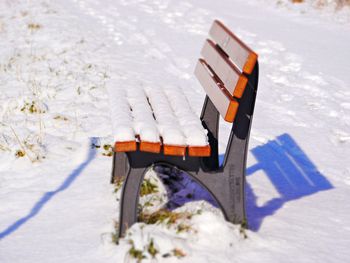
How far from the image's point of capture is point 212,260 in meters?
2.86

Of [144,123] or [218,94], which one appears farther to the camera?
[218,94]

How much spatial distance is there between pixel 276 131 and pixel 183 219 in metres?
2.51

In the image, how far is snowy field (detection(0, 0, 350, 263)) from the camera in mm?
3053

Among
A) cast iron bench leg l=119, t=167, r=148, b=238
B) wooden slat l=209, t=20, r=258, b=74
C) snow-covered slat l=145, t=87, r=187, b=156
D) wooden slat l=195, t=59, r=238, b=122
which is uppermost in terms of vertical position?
wooden slat l=209, t=20, r=258, b=74

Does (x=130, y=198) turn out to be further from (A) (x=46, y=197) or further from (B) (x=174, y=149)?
(A) (x=46, y=197)

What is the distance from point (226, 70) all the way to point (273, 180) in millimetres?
1351

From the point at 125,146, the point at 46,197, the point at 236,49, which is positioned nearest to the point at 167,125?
the point at 125,146

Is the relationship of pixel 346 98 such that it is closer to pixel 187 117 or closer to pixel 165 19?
pixel 187 117

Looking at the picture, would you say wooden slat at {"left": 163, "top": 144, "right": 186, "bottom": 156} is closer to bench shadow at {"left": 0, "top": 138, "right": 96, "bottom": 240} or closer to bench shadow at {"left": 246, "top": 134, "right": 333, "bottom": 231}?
bench shadow at {"left": 246, "top": 134, "right": 333, "bottom": 231}

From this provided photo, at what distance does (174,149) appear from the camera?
9.37ft

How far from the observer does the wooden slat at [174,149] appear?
2852 millimetres

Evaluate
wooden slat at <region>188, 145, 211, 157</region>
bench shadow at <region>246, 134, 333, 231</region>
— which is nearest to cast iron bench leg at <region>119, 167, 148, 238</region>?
wooden slat at <region>188, 145, 211, 157</region>

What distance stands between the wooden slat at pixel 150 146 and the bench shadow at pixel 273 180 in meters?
0.72

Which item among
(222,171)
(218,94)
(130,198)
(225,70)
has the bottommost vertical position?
(130,198)
